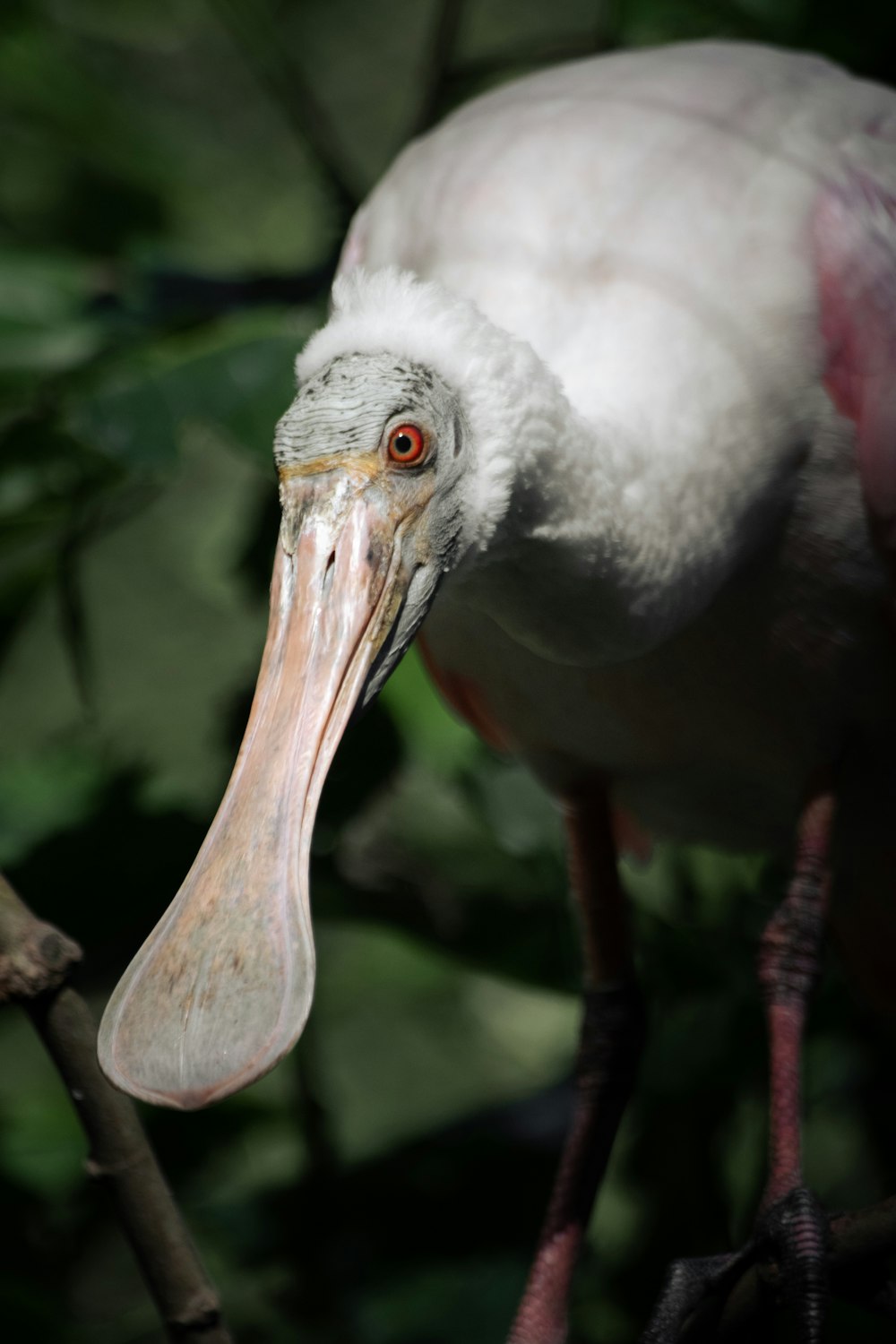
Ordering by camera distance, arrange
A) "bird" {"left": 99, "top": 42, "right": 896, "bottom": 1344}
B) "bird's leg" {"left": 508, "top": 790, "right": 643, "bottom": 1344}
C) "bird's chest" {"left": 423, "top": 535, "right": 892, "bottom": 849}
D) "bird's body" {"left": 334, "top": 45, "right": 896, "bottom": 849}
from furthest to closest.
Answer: "bird's leg" {"left": 508, "top": 790, "right": 643, "bottom": 1344}, "bird's chest" {"left": 423, "top": 535, "right": 892, "bottom": 849}, "bird's body" {"left": 334, "top": 45, "right": 896, "bottom": 849}, "bird" {"left": 99, "top": 42, "right": 896, "bottom": 1344}

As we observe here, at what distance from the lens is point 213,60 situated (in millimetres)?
4918

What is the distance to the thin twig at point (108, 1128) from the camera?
4.09 ft

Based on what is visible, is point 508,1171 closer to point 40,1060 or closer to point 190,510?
point 40,1060

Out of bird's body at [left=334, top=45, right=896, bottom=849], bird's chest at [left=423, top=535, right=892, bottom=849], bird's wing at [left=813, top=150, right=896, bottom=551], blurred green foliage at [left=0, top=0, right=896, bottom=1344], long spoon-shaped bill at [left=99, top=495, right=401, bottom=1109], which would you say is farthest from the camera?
blurred green foliage at [left=0, top=0, right=896, bottom=1344]

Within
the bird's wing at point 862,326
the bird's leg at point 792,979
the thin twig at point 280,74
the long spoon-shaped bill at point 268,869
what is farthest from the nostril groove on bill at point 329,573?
the thin twig at point 280,74

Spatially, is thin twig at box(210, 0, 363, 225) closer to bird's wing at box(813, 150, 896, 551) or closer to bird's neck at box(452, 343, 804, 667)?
bird's wing at box(813, 150, 896, 551)

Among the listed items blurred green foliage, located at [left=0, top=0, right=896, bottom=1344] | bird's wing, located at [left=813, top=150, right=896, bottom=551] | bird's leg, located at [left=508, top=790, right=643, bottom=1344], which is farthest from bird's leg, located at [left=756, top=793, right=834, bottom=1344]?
bird's wing, located at [left=813, top=150, right=896, bottom=551]


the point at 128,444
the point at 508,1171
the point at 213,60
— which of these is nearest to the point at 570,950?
the point at 508,1171

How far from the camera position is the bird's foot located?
1.57 m

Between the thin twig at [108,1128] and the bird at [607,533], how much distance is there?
5.0 inches

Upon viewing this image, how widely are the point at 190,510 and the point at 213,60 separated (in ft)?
4.58

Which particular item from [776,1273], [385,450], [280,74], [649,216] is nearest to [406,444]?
[385,450]

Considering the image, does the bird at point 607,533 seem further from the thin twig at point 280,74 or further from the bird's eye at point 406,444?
the thin twig at point 280,74

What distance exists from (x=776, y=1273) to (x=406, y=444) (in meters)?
0.88
